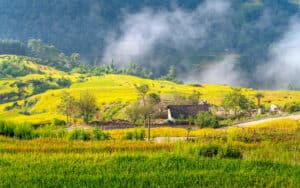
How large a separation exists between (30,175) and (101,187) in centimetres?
342

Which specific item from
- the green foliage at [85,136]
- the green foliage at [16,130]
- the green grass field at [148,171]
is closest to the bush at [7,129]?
the green foliage at [16,130]

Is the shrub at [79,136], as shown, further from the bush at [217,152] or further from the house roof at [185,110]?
the house roof at [185,110]

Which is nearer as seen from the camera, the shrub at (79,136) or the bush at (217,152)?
the bush at (217,152)

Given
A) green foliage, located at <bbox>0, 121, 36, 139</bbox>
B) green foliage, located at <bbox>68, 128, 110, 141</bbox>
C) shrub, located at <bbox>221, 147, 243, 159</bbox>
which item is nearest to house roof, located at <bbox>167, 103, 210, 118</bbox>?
green foliage, located at <bbox>68, 128, 110, 141</bbox>

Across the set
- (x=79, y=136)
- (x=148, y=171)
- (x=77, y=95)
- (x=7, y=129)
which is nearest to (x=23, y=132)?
(x=7, y=129)

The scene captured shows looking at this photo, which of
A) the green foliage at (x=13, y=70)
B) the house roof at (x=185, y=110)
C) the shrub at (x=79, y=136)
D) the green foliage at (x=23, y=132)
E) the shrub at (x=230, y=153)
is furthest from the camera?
the green foliage at (x=13, y=70)

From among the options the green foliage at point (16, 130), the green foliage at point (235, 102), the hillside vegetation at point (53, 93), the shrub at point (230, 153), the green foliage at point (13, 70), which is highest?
the green foliage at point (13, 70)

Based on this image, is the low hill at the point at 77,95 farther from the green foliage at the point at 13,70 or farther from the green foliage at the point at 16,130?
the green foliage at the point at 16,130

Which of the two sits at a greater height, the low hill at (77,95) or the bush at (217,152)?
the low hill at (77,95)

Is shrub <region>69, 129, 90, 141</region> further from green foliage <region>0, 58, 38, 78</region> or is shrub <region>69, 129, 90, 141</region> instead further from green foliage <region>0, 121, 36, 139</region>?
green foliage <region>0, 58, 38, 78</region>

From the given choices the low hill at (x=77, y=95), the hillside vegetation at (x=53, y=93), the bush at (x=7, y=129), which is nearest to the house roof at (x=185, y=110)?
the low hill at (x=77, y=95)

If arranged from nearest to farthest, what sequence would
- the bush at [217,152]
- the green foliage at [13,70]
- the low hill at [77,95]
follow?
the bush at [217,152]
the low hill at [77,95]
the green foliage at [13,70]

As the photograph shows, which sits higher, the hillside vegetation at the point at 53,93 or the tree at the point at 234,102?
the hillside vegetation at the point at 53,93

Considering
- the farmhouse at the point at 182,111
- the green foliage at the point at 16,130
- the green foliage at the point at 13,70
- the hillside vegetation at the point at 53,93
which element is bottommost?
the green foliage at the point at 16,130
